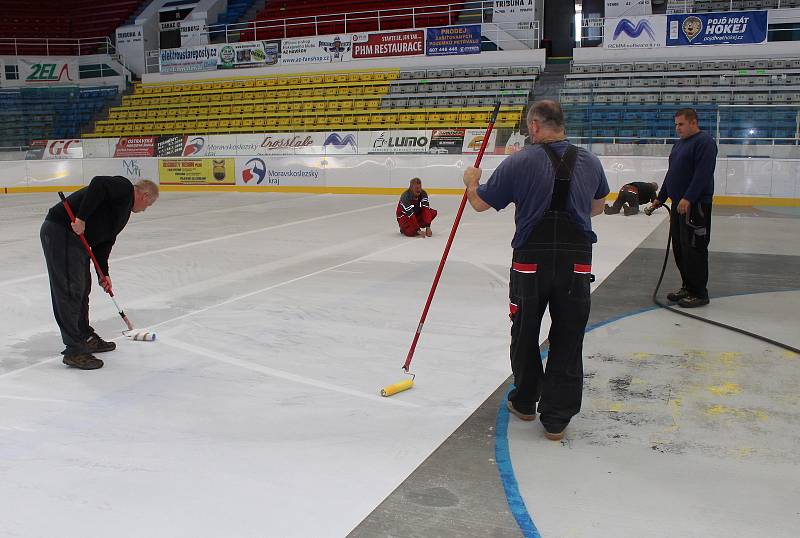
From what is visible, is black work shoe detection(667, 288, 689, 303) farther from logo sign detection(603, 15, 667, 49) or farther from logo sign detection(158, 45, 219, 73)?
logo sign detection(158, 45, 219, 73)

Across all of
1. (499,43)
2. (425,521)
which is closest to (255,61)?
(499,43)

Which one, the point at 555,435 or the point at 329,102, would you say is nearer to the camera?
the point at 555,435

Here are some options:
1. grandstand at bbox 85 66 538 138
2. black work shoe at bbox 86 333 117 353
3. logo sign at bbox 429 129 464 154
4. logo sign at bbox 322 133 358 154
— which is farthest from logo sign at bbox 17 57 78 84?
black work shoe at bbox 86 333 117 353

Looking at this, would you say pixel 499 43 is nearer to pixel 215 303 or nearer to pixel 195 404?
pixel 215 303

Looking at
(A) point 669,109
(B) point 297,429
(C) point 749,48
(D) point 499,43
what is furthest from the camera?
(D) point 499,43

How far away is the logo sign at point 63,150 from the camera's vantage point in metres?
25.3

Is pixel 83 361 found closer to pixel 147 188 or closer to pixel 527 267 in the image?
pixel 147 188

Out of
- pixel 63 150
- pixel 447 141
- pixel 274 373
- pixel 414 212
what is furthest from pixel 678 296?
pixel 63 150

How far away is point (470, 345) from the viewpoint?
19.9ft

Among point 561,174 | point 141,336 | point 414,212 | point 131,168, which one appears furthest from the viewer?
point 131,168

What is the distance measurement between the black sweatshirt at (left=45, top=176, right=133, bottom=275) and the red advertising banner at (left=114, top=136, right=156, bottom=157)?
818 inches

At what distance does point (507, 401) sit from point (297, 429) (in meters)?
1.28

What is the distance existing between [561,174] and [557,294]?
610 mm

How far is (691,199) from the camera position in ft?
23.1
